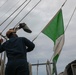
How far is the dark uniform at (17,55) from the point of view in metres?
5.36

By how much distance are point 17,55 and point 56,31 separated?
492cm

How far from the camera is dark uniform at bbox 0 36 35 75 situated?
5355mm

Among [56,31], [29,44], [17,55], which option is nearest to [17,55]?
[17,55]

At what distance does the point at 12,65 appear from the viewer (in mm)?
5359

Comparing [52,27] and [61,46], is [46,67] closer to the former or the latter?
[61,46]

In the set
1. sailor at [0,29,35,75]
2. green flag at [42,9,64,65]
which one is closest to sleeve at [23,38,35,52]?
sailor at [0,29,35,75]

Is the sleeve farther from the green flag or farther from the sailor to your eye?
the green flag

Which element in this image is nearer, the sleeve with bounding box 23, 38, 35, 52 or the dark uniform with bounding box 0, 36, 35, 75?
the dark uniform with bounding box 0, 36, 35, 75

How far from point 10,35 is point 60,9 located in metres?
5.36

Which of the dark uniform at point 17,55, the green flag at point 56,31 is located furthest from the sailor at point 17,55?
the green flag at point 56,31

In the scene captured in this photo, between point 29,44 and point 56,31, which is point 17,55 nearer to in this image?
point 29,44

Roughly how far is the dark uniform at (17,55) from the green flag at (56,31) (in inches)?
124

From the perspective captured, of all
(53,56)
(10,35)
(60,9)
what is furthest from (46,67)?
(60,9)

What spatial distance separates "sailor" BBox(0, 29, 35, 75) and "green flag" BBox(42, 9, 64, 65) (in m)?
3.15
